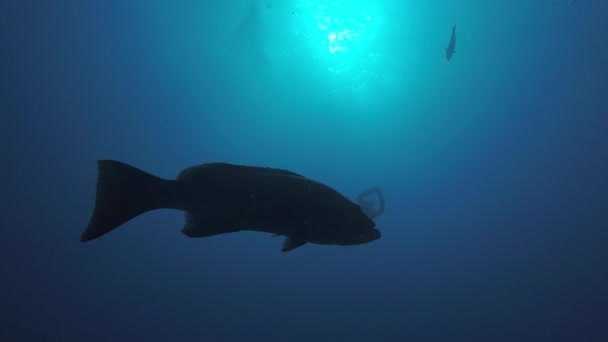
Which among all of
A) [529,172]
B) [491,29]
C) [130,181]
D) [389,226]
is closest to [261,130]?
[389,226]

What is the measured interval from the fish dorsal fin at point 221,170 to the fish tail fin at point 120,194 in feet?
0.37

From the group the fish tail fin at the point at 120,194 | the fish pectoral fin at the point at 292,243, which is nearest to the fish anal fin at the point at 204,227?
the fish tail fin at the point at 120,194

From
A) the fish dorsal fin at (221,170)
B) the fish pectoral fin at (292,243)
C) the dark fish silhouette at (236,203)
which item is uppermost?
the fish dorsal fin at (221,170)

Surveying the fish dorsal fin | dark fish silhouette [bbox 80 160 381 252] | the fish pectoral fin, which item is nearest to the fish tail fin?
dark fish silhouette [bbox 80 160 381 252]

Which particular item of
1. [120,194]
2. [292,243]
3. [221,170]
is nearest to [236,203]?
[221,170]

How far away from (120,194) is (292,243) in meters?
1.01

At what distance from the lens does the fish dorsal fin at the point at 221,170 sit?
2.01 metres

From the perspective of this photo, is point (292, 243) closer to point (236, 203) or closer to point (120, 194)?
point (236, 203)

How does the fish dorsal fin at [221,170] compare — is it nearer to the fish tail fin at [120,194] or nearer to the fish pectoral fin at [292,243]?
the fish tail fin at [120,194]

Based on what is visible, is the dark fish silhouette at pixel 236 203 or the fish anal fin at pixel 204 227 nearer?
the dark fish silhouette at pixel 236 203

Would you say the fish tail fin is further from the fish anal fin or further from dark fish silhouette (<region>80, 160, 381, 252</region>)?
the fish anal fin

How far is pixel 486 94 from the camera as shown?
3362 centimetres

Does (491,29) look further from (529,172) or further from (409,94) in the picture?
(529,172)

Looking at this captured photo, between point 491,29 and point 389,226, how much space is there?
30498 mm
